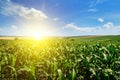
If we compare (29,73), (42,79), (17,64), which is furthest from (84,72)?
(17,64)

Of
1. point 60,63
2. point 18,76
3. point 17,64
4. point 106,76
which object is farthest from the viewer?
point 17,64

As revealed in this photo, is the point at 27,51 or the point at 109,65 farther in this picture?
the point at 27,51

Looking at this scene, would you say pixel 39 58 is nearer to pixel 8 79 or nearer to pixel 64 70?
pixel 64 70

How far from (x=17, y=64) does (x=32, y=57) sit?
108 cm

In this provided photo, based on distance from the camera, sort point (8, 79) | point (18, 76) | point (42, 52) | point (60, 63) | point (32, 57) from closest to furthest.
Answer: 1. point (8, 79)
2. point (18, 76)
3. point (60, 63)
4. point (32, 57)
5. point (42, 52)

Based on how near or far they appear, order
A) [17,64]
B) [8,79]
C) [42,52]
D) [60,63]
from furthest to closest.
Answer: [42,52] < [17,64] < [60,63] < [8,79]

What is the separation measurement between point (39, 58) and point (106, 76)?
15.1 ft

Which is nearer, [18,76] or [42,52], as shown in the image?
[18,76]

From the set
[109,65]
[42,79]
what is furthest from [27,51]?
[109,65]

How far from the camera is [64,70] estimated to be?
8203 millimetres

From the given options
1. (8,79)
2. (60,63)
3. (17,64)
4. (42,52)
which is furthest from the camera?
(42,52)

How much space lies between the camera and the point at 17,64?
1001cm

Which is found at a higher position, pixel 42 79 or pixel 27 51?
pixel 27 51

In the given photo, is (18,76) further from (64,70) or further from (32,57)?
(32,57)
